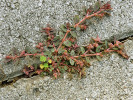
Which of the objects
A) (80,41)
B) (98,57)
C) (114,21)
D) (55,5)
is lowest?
(98,57)

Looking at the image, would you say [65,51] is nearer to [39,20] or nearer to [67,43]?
[67,43]

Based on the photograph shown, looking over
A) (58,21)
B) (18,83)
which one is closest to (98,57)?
(58,21)

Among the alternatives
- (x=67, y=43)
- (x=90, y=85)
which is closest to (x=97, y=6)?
(x=67, y=43)

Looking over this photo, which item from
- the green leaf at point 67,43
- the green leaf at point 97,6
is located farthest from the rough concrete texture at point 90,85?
the green leaf at point 97,6

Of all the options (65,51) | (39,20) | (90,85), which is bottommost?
(90,85)

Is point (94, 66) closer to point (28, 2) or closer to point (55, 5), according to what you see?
point (55, 5)

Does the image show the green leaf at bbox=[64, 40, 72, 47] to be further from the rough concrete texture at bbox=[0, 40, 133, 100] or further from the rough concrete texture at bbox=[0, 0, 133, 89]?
the rough concrete texture at bbox=[0, 40, 133, 100]
